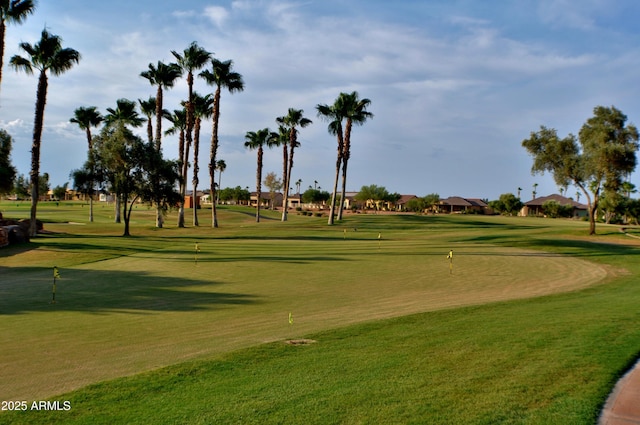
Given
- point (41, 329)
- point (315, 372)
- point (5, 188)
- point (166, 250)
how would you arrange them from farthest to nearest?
point (5, 188) < point (166, 250) < point (41, 329) < point (315, 372)

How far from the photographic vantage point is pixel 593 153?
45.9 metres

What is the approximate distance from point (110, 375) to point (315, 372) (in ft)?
11.8

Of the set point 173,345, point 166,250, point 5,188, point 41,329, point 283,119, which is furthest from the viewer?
point 283,119

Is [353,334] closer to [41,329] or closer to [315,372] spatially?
[315,372]

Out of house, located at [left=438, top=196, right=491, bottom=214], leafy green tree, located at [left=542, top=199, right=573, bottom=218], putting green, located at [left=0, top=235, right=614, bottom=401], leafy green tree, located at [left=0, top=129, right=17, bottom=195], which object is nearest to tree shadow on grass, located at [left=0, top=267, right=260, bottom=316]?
putting green, located at [left=0, top=235, right=614, bottom=401]

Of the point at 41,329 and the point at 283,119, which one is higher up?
the point at 283,119

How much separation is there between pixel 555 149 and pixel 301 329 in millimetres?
45579

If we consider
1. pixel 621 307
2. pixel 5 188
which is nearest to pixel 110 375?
pixel 621 307

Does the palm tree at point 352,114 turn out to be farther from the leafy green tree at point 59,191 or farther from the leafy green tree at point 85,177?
the leafy green tree at point 59,191

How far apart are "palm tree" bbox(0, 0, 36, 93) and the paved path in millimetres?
37237

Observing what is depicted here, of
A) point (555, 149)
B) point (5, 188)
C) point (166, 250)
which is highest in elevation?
point (555, 149)

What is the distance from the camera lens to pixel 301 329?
40.1ft

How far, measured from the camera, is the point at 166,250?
1265 inches

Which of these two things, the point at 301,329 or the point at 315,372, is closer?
the point at 315,372
